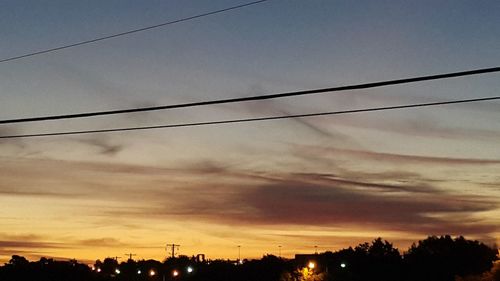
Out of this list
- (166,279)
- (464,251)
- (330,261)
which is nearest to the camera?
(464,251)

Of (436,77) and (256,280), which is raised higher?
(256,280)

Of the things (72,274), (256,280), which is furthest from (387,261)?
(72,274)

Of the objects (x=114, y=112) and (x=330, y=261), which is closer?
(x=114, y=112)

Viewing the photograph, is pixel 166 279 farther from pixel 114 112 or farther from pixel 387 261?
pixel 114 112

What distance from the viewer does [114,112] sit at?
49.6 feet

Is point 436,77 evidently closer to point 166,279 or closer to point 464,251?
point 464,251

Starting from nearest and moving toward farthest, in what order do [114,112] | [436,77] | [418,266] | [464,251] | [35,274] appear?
[436,77]
[114,112]
[418,266]
[464,251]
[35,274]

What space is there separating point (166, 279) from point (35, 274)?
6082 centimetres

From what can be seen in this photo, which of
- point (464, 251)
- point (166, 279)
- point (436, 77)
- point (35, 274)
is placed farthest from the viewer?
point (166, 279)

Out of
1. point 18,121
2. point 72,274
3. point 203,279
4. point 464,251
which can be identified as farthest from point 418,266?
point 18,121

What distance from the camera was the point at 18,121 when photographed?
1591cm

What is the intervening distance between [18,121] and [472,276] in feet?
302

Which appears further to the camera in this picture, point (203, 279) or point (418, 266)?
point (203, 279)

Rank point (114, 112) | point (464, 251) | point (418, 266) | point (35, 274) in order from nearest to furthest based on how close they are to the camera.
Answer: point (114, 112), point (418, 266), point (464, 251), point (35, 274)
